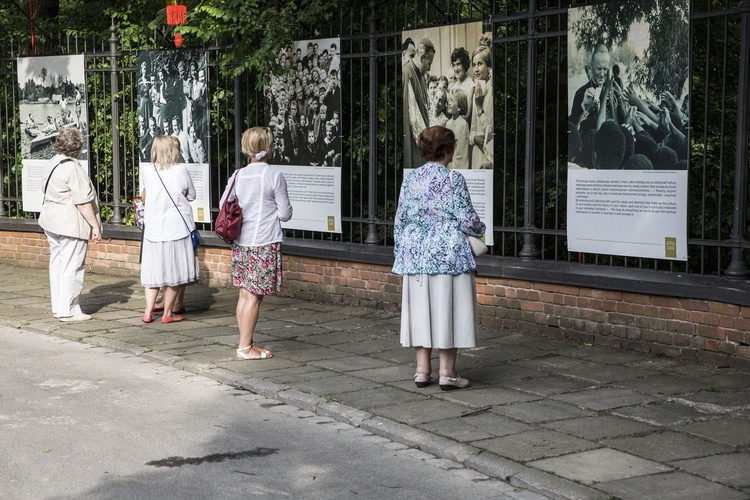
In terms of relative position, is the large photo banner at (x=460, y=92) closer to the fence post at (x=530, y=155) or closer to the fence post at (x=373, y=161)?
the fence post at (x=530, y=155)

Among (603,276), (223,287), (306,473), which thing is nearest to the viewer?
(306,473)

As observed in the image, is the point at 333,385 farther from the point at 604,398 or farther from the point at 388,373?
the point at 604,398

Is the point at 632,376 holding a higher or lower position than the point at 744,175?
lower

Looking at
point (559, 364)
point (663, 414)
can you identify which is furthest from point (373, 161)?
point (663, 414)

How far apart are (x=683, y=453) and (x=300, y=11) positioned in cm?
735

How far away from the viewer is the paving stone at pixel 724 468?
519 cm

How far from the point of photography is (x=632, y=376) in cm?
768

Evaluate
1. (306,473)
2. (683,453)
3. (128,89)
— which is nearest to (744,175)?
(683,453)

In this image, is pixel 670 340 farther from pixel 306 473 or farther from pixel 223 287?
pixel 223 287

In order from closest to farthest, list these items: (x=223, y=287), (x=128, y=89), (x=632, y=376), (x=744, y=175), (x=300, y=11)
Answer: (x=632, y=376), (x=744, y=175), (x=300, y=11), (x=223, y=287), (x=128, y=89)

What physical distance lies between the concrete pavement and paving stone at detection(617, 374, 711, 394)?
0.01 metres

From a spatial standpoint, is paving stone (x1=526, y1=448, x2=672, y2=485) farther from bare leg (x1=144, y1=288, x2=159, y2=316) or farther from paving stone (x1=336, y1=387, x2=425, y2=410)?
bare leg (x1=144, y1=288, x2=159, y2=316)

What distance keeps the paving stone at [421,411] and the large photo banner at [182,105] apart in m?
6.77

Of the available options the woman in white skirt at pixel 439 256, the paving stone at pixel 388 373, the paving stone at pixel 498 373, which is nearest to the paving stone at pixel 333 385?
the paving stone at pixel 388 373
